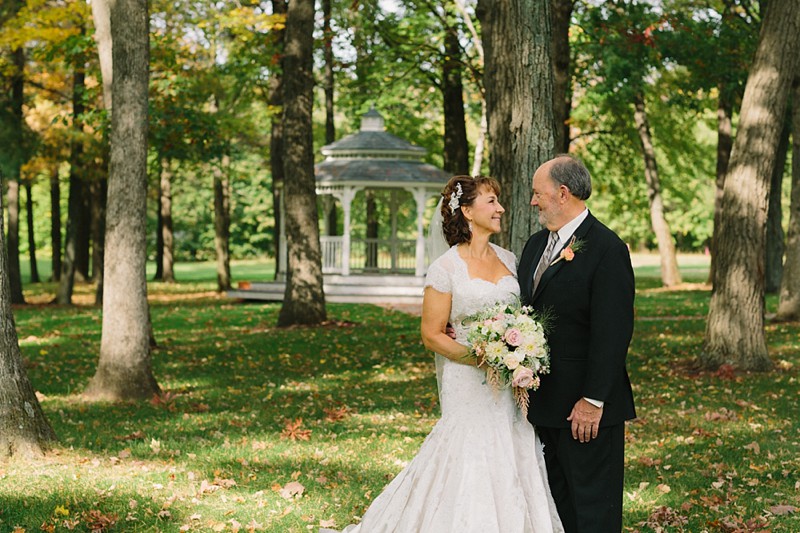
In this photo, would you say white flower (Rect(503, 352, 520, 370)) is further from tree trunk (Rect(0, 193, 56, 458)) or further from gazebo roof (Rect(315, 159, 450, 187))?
gazebo roof (Rect(315, 159, 450, 187))

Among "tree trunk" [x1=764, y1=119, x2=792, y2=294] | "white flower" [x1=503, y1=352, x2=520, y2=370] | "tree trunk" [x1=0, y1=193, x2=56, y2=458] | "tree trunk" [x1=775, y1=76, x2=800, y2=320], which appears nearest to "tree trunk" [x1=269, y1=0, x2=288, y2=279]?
"tree trunk" [x1=775, y1=76, x2=800, y2=320]

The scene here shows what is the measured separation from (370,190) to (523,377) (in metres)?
29.4

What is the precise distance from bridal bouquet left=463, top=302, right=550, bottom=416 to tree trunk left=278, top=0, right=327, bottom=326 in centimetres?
1484

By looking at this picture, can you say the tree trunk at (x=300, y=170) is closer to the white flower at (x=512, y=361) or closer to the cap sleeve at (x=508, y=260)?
the cap sleeve at (x=508, y=260)

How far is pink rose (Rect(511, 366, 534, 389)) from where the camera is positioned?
4988 mm

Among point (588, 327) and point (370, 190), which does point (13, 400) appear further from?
point (370, 190)

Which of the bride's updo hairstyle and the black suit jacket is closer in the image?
the black suit jacket

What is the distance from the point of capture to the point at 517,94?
8742mm

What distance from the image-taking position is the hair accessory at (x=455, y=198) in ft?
18.1

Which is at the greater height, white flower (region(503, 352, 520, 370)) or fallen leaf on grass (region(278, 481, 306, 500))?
white flower (region(503, 352, 520, 370))

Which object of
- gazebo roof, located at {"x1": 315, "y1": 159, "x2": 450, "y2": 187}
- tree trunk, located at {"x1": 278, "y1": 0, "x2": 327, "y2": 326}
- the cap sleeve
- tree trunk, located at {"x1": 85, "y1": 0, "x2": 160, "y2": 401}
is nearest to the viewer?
the cap sleeve

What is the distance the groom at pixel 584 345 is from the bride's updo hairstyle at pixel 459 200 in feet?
1.37

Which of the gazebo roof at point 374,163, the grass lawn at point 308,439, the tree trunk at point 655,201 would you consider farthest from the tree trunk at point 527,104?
the tree trunk at point 655,201

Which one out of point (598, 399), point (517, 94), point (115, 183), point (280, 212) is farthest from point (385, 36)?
point (598, 399)
